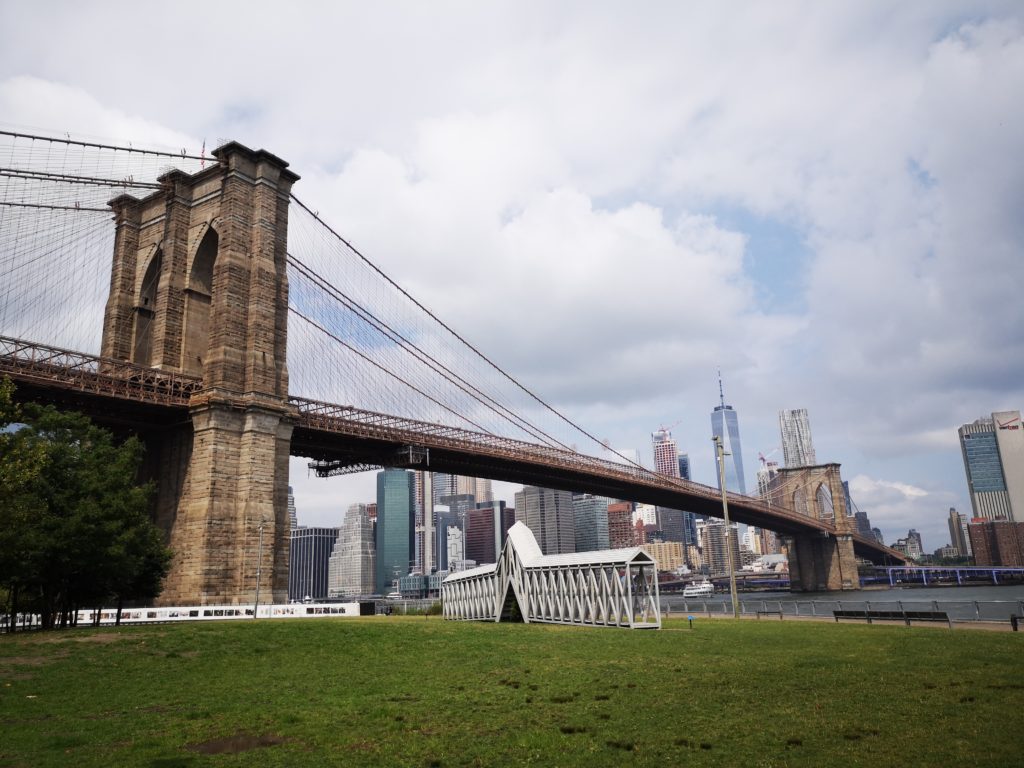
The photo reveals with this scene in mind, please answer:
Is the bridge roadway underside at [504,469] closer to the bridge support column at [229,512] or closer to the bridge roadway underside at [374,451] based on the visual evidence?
the bridge roadway underside at [374,451]

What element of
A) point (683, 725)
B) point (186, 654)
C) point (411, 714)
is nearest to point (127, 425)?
point (186, 654)

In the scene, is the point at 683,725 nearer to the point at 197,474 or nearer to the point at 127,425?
the point at 197,474

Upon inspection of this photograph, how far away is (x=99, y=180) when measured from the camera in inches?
2104

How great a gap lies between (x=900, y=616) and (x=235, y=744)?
31598 millimetres

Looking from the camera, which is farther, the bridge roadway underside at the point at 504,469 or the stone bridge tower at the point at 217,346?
the bridge roadway underside at the point at 504,469

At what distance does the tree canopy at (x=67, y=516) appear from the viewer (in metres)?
26.0

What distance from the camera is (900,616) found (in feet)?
108

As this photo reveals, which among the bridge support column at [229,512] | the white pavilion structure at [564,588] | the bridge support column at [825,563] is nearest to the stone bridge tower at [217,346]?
the bridge support column at [229,512]

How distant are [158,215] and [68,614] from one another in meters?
37.2

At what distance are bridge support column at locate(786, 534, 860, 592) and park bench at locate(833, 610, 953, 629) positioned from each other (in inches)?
4299

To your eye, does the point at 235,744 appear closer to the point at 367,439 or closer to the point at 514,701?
the point at 514,701

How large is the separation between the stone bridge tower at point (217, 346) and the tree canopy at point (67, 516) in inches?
432

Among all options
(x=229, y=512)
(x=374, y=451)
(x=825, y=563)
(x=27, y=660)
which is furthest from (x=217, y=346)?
(x=825, y=563)

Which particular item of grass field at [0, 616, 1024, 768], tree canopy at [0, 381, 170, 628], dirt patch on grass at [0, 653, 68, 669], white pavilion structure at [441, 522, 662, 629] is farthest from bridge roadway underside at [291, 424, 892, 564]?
grass field at [0, 616, 1024, 768]
